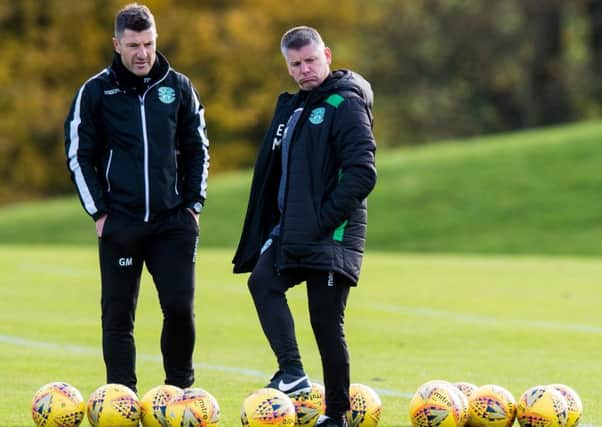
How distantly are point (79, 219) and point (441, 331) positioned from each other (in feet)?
79.8

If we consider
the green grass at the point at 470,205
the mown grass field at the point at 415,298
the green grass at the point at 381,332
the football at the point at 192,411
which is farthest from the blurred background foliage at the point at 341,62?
the football at the point at 192,411

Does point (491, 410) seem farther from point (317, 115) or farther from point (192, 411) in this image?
point (317, 115)

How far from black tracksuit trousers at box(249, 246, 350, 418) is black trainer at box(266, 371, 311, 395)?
46 mm

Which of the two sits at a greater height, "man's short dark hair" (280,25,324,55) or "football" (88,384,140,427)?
"man's short dark hair" (280,25,324,55)

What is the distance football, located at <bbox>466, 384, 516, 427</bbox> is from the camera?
22.8ft

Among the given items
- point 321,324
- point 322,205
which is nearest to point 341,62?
point 322,205

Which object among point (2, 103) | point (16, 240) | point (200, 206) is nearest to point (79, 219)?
point (16, 240)

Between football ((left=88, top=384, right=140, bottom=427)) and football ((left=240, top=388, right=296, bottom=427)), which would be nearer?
football ((left=240, top=388, right=296, bottom=427))

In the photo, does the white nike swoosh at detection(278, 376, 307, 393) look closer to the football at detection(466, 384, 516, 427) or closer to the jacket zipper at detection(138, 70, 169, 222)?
the football at detection(466, 384, 516, 427)

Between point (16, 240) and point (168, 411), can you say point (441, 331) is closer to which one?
point (168, 411)

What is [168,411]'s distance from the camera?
667 cm

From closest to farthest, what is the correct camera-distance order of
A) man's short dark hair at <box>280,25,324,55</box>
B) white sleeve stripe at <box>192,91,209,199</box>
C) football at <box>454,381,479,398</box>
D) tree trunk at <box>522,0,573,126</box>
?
man's short dark hair at <box>280,25,324,55</box>
football at <box>454,381,479,398</box>
white sleeve stripe at <box>192,91,209,199</box>
tree trunk at <box>522,0,573,126</box>

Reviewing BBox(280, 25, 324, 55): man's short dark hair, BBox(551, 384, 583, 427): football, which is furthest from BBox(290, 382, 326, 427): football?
BBox(280, 25, 324, 55): man's short dark hair

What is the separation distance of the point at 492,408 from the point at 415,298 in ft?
28.8
